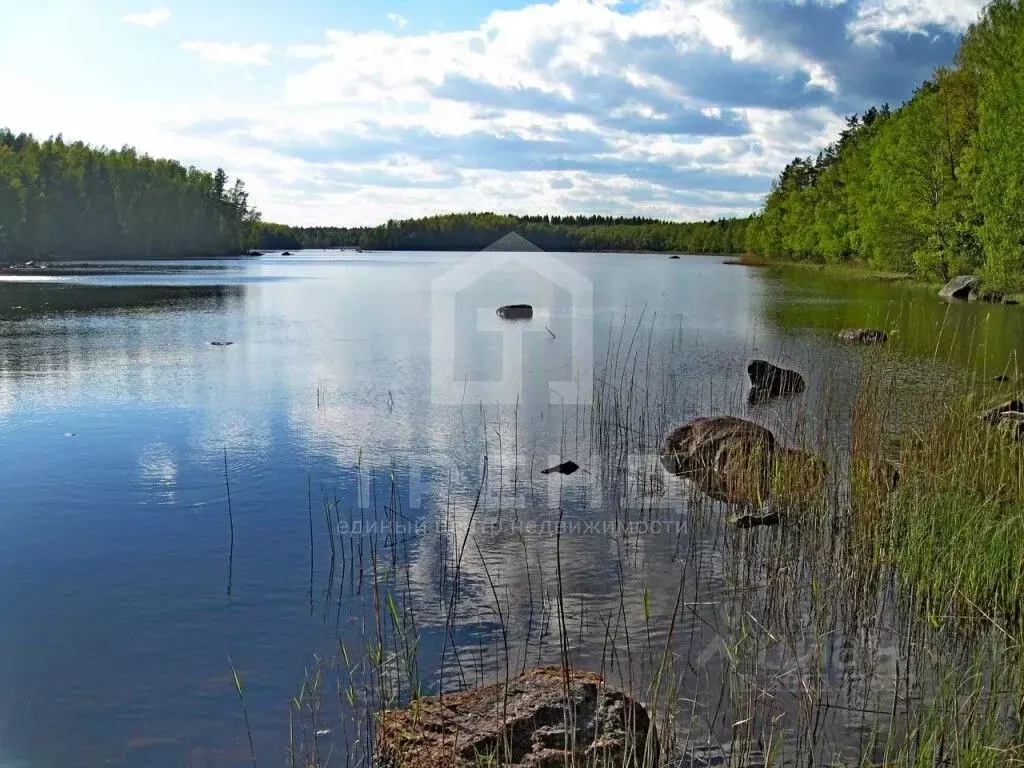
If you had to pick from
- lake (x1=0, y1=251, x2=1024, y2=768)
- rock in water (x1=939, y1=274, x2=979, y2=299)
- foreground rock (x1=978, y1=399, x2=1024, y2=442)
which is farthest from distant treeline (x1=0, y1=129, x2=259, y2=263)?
foreground rock (x1=978, y1=399, x2=1024, y2=442)

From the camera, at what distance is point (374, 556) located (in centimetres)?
654

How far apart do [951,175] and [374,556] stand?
48.1m

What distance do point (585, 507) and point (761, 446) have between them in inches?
94.8

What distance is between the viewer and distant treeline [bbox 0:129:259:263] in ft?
311

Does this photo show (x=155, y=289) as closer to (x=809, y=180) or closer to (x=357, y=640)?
(x=357, y=640)

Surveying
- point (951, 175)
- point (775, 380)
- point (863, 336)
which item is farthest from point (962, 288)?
point (775, 380)

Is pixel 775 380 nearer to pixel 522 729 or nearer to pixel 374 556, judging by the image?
pixel 374 556

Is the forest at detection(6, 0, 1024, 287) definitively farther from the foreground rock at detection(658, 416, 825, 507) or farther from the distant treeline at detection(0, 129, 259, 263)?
the foreground rock at detection(658, 416, 825, 507)

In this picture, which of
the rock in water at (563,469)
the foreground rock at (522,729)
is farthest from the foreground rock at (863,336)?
the foreground rock at (522,729)

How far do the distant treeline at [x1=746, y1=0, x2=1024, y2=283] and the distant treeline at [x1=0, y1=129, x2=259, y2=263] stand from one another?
7890cm

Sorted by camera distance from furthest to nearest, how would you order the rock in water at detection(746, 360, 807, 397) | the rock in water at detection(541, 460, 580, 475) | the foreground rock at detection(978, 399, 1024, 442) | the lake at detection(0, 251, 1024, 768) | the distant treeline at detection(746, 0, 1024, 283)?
1. the distant treeline at detection(746, 0, 1024, 283)
2. the rock in water at detection(746, 360, 807, 397)
3. the rock in water at detection(541, 460, 580, 475)
4. the foreground rock at detection(978, 399, 1024, 442)
5. the lake at detection(0, 251, 1024, 768)

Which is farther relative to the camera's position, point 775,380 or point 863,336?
point 863,336

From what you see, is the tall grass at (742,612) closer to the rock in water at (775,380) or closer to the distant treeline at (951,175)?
the rock in water at (775,380)

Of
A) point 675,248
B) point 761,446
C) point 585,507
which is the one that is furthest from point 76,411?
point 675,248
